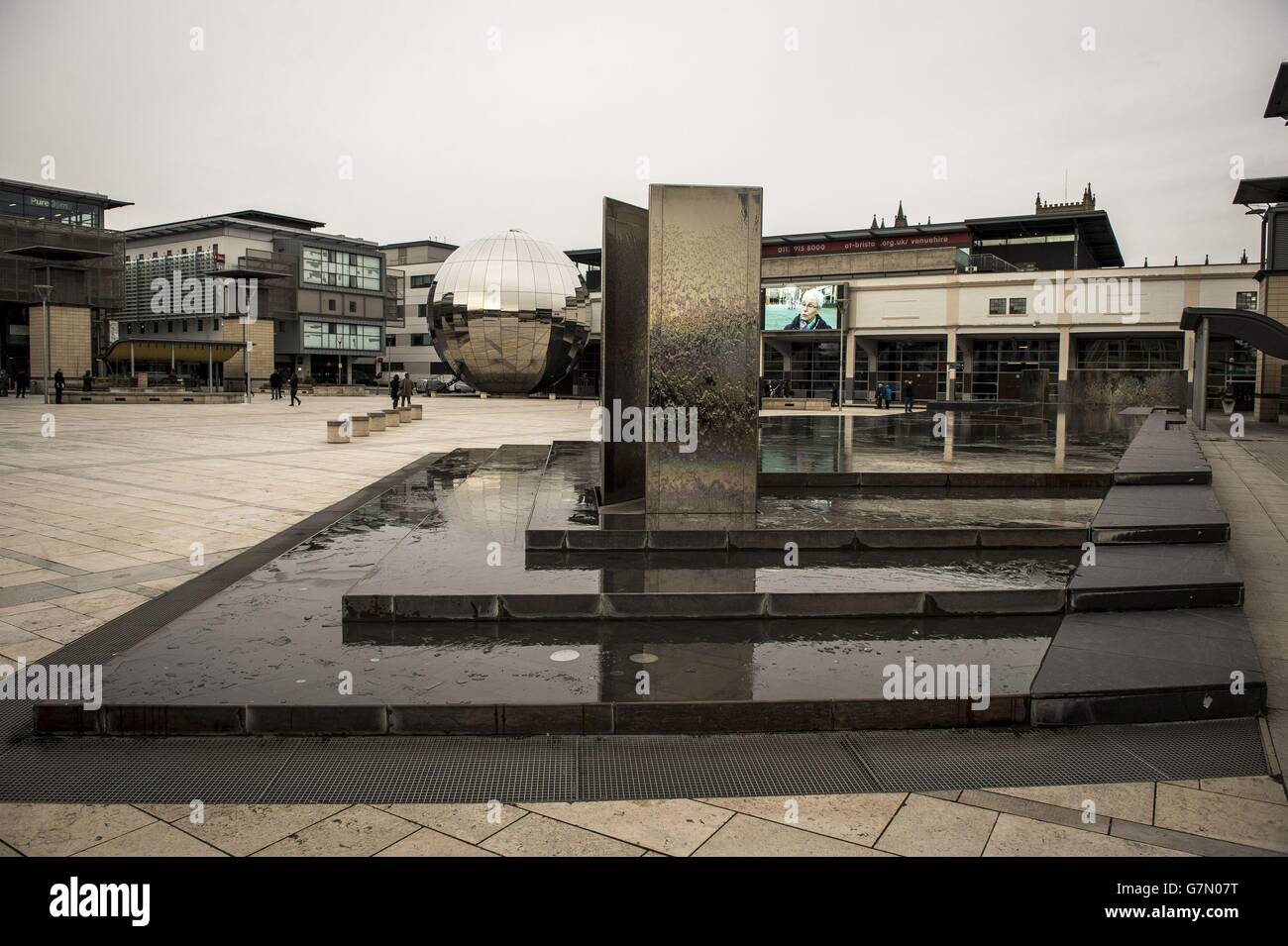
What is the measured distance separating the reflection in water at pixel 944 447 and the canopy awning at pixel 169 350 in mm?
44086

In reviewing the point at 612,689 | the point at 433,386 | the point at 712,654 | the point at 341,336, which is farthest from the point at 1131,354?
the point at 341,336

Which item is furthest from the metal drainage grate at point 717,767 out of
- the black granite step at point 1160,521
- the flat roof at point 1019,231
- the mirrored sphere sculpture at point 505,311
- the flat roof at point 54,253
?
the flat roof at point 54,253

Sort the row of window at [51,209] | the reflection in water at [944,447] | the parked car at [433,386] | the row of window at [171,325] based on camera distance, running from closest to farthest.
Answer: the reflection in water at [944,447], the row of window at [51,209], the parked car at [433,386], the row of window at [171,325]

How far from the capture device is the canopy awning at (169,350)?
51.2 m

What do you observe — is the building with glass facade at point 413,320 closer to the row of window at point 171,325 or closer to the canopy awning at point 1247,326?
the row of window at point 171,325

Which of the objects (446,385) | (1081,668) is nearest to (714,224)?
(1081,668)

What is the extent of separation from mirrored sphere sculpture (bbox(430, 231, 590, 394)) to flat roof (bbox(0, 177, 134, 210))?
206 ft

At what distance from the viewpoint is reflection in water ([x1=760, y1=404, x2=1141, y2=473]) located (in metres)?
11.6

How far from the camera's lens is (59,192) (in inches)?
2511

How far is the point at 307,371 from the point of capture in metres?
77.2

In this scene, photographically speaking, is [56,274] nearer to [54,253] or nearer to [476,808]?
[54,253]

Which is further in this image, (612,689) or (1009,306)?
(1009,306)

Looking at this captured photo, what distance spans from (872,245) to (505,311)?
52.6m
